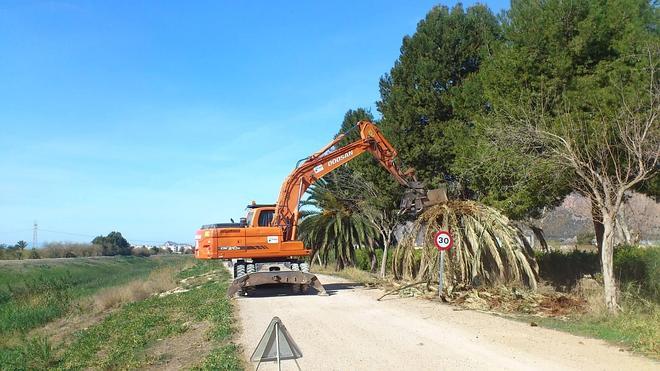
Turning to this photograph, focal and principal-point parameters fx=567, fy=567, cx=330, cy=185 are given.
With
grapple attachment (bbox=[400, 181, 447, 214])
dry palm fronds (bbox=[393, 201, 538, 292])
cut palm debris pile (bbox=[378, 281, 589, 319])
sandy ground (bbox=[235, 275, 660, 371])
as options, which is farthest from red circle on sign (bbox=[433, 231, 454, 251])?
grapple attachment (bbox=[400, 181, 447, 214])

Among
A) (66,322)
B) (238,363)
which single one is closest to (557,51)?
(238,363)

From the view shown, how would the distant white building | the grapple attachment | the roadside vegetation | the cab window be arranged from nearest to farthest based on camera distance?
the roadside vegetation < the grapple attachment < the cab window < the distant white building

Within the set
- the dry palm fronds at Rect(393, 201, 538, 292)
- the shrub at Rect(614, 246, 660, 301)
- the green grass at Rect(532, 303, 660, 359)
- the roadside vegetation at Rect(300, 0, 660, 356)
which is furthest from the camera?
the dry palm fronds at Rect(393, 201, 538, 292)

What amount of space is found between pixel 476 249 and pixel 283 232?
667 cm

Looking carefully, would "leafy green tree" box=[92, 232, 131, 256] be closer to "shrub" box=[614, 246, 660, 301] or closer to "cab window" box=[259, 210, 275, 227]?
"cab window" box=[259, 210, 275, 227]

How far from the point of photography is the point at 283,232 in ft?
65.3

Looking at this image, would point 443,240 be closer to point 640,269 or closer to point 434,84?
point 640,269

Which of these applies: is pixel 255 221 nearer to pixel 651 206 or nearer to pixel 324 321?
pixel 324 321

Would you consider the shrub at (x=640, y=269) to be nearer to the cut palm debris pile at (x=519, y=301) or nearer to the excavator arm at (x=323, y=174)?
the cut palm debris pile at (x=519, y=301)

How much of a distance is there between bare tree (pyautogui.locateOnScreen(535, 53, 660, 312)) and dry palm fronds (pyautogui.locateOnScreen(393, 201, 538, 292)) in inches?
109

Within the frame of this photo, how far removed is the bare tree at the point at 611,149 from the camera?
12938 mm

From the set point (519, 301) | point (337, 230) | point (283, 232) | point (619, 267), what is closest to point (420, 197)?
point (283, 232)

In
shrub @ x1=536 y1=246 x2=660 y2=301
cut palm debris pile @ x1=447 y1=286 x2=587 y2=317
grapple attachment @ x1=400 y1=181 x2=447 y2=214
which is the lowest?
cut palm debris pile @ x1=447 y1=286 x2=587 y2=317

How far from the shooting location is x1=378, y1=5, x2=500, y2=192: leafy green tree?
82.1 feet
